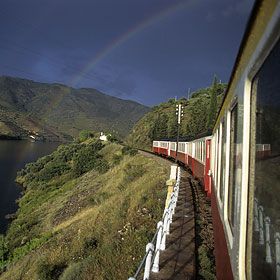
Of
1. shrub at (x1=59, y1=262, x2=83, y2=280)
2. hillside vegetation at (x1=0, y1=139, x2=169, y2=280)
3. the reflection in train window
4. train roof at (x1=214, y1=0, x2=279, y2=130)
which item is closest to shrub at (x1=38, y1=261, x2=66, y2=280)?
hillside vegetation at (x1=0, y1=139, x2=169, y2=280)

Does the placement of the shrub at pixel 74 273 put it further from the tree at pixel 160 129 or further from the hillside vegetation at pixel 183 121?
the tree at pixel 160 129

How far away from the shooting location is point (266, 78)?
201 cm

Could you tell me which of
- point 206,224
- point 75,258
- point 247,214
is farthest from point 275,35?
point 75,258

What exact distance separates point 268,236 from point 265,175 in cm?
34

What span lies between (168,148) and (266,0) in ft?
130

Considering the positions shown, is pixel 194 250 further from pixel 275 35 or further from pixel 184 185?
pixel 184 185

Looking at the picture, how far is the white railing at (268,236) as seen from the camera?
1895 millimetres

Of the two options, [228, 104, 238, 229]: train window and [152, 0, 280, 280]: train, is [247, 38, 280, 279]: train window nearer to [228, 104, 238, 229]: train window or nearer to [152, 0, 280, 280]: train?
[152, 0, 280, 280]: train

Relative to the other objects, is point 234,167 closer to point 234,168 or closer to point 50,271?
point 234,168

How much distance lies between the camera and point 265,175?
2055 mm

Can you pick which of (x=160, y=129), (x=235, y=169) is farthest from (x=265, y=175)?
(x=160, y=129)

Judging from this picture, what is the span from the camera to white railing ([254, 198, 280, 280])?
1895 mm

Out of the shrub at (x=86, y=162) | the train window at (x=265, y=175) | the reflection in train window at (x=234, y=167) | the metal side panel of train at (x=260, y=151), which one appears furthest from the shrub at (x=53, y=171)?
the train window at (x=265, y=175)

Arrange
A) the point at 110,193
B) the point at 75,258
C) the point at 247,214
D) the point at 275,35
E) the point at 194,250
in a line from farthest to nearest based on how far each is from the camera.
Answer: the point at 110,193 → the point at 75,258 → the point at 194,250 → the point at 247,214 → the point at 275,35
